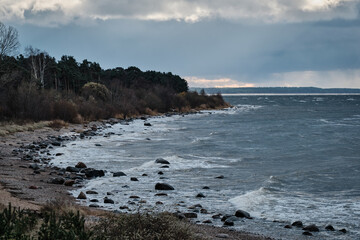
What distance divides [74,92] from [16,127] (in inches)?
1431

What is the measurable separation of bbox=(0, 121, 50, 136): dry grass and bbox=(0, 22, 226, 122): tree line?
1817 mm

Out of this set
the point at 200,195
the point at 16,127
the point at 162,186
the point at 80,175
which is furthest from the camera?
the point at 16,127

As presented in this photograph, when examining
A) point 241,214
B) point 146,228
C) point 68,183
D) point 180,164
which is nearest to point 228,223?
point 241,214

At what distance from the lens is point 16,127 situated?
34.7 m

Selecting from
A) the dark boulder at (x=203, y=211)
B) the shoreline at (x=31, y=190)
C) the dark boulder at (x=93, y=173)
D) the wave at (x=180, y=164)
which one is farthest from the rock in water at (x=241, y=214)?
the wave at (x=180, y=164)

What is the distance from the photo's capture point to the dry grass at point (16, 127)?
32.2m

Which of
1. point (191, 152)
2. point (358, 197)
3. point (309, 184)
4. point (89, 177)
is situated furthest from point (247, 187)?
point (191, 152)

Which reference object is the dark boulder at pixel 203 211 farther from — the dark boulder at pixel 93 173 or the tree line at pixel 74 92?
the tree line at pixel 74 92

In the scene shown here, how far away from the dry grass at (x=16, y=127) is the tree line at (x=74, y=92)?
1817mm

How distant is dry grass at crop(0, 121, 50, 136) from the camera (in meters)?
32.2

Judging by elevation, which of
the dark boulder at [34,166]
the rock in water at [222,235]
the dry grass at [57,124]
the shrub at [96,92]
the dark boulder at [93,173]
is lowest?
the dark boulder at [93,173]

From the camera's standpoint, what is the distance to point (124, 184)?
57.8 ft

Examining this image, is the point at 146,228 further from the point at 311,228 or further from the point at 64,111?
the point at 64,111

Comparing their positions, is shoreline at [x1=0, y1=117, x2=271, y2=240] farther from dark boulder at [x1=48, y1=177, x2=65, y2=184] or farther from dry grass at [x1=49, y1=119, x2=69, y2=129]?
dry grass at [x1=49, y1=119, x2=69, y2=129]
